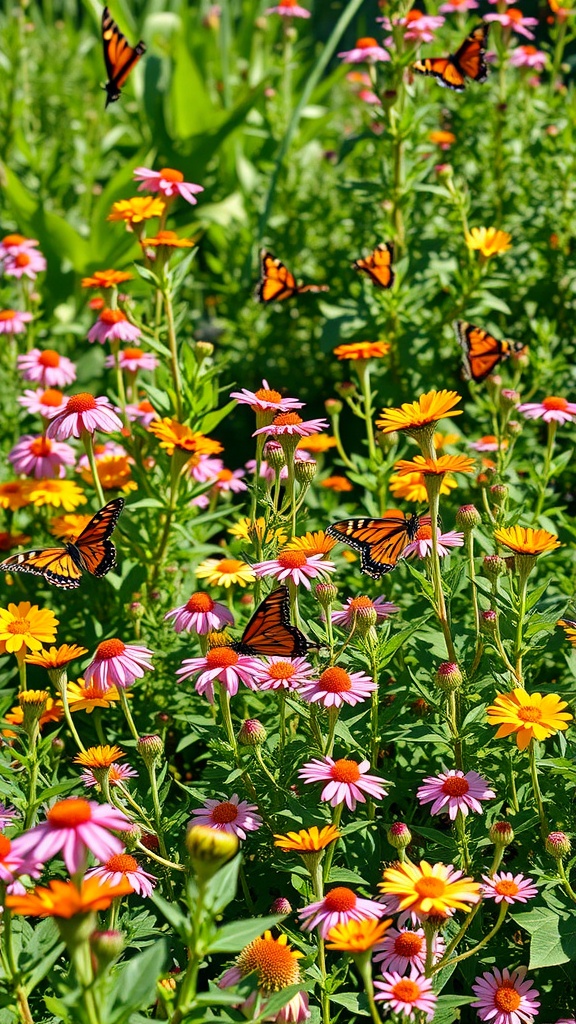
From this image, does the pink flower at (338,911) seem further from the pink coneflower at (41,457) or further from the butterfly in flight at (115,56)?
the butterfly in flight at (115,56)

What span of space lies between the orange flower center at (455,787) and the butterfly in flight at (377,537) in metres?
0.44

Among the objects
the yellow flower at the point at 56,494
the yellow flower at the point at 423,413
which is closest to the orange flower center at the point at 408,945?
the yellow flower at the point at 423,413

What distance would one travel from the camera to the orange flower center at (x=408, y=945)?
1.58 m

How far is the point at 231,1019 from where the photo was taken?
1395mm

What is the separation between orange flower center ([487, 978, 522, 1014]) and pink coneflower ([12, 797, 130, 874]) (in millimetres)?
776

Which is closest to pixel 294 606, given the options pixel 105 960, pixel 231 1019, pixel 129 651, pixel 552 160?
pixel 129 651

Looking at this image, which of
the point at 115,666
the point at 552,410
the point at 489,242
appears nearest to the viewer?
the point at 115,666

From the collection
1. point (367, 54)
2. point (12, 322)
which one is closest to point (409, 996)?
point (12, 322)

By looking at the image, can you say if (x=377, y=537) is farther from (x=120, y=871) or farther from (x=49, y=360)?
(x=49, y=360)

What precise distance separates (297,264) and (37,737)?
2829 mm

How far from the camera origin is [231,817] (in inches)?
69.8

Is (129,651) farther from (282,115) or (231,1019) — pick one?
(282,115)

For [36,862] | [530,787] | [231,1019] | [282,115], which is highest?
[282,115]

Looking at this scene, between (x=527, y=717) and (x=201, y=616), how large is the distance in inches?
26.5
